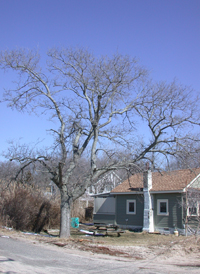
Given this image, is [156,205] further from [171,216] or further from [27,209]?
[27,209]

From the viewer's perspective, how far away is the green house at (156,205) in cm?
1888

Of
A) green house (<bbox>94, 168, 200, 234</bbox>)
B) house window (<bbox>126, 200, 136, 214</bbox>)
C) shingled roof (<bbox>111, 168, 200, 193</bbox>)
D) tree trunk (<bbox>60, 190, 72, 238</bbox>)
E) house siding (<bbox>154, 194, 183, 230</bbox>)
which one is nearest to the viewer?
tree trunk (<bbox>60, 190, 72, 238</bbox>)

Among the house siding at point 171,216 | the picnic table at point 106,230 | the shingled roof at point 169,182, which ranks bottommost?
Answer: the picnic table at point 106,230

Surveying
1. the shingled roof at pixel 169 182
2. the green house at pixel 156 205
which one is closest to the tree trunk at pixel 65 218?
the green house at pixel 156 205

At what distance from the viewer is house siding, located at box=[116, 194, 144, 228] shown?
21.5 meters

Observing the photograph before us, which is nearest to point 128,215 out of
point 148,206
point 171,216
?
point 148,206

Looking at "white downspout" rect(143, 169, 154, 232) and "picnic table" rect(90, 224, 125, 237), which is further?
"white downspout" rect(143, 169, 154, 232)

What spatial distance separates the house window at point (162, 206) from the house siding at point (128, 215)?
140cm

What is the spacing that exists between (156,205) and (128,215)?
2.68 metres

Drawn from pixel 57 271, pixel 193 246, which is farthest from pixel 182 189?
pixel 57 271

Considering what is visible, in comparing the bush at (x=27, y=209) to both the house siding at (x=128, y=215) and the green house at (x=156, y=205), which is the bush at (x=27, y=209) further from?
the green house at (x=156, y=205)

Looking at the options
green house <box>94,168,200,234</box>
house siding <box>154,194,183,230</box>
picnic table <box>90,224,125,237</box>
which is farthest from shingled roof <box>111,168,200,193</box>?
picnic table <box>90,224,125,237</box>

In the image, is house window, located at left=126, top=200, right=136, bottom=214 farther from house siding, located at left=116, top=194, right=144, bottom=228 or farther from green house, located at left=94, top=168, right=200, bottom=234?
house siding, located at left=116, top=194, right=144, bottom=228

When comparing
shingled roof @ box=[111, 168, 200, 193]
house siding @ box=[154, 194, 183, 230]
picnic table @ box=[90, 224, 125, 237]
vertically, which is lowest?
picnic table @ box=[90, 224, 125, 237]
